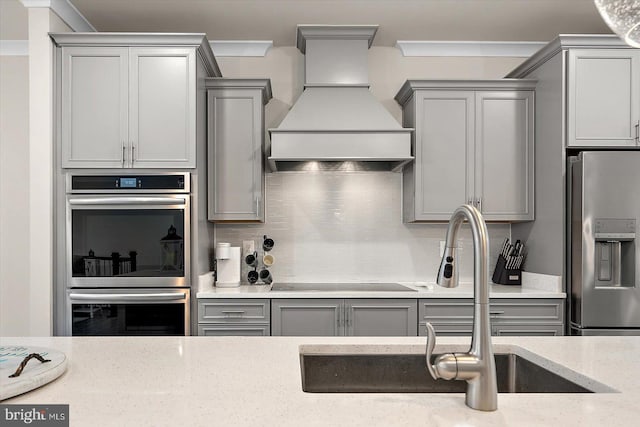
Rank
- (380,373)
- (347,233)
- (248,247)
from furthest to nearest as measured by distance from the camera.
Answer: (347,233), (248,247), (380,373)

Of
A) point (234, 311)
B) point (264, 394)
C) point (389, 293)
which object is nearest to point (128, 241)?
point (234, 311)

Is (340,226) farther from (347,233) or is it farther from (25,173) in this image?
(25,173)

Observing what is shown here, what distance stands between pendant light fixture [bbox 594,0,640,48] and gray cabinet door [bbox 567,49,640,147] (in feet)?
6.48

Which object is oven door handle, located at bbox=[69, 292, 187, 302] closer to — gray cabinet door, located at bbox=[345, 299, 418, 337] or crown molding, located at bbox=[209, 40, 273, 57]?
gray cabinet door, located at bbox=[345, 299, 418, 337]

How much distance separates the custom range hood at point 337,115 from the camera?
10.3 ft

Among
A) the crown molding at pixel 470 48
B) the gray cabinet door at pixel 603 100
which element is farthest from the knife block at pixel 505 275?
the crown molding at pixel 470 48

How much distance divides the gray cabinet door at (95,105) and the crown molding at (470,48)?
212cm

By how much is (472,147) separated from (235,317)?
2.04m

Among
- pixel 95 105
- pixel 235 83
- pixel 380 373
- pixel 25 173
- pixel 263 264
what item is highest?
pixel 235 83

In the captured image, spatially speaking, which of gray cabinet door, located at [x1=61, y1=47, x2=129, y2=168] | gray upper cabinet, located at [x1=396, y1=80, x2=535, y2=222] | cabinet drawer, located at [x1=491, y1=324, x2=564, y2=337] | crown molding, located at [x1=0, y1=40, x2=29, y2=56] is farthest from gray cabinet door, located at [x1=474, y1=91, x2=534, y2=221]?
crown molding, located at [x1=0, y1=40, x2=29, y2=56]

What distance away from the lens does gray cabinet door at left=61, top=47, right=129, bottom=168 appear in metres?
2.90

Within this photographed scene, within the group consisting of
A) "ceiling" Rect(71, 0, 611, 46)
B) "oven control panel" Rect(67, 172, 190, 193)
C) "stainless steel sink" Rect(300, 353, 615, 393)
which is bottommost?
"stainless steel sink" Rect(300, 353, 615, 393)

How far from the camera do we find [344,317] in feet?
9.87

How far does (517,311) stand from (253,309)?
5.61 ft
